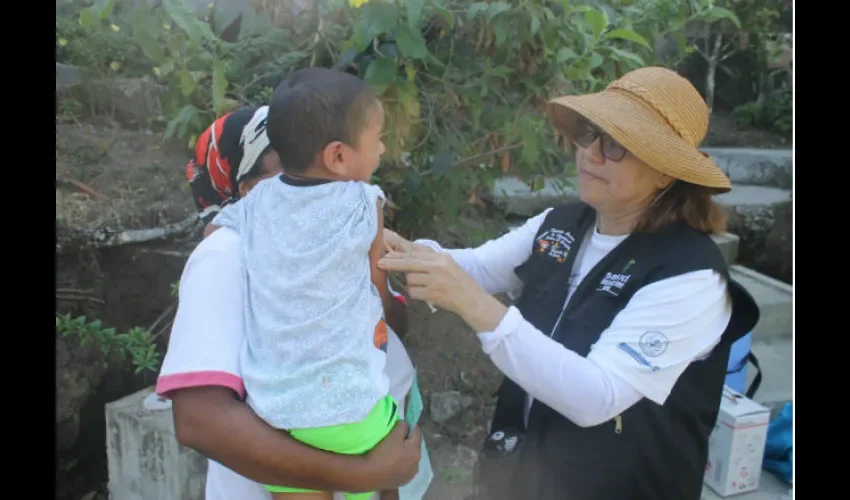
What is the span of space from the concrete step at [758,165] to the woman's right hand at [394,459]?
2.20 m

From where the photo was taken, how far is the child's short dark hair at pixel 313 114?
1.05 m

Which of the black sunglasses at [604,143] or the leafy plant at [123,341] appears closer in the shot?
the black sunglasses at [604,143]

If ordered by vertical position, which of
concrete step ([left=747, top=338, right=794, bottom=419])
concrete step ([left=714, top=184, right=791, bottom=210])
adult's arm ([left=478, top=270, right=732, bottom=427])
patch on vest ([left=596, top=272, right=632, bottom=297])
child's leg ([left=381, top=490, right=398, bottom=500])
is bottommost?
concrete step ([left=747, top=338, right=794, bottom=419])

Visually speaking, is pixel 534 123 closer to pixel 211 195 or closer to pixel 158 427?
pixel 211 195

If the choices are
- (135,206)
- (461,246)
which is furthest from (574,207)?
(135,206)

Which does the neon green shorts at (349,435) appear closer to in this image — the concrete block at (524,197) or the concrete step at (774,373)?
the concrete block at (524,197)

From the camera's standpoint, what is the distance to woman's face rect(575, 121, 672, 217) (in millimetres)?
1314

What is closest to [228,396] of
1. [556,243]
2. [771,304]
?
[556,243]

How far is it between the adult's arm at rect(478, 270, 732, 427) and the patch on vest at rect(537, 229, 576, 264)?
25 cm

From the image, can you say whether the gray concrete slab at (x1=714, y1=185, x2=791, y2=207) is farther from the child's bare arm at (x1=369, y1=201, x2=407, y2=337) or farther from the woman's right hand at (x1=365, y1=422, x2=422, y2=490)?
the woman's right hand at (x1=365, y1=422, x2=422, y2=490)

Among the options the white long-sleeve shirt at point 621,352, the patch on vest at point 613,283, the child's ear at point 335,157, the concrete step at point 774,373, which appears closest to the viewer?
the child's ear at point 335,157

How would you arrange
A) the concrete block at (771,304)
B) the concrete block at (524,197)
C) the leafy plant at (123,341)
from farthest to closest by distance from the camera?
1. the concrete block at (771,304)
2. the concrete block at (524,197)
3. the leafy plant at (123,341)

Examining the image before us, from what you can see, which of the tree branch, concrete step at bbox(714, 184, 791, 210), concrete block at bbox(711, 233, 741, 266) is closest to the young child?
the tree branch

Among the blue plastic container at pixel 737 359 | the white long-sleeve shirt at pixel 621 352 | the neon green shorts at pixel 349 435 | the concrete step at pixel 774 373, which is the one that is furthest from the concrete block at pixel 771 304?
the neon green shorts at pixel 349 435
